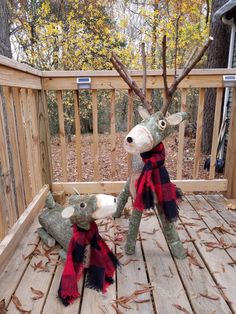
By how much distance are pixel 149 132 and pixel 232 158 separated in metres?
1.37

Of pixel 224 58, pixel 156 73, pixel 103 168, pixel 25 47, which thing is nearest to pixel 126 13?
pixel 25 47

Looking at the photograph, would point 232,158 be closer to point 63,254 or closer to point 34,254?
point 63,254

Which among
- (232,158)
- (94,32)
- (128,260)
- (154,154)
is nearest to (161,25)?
(94,32)

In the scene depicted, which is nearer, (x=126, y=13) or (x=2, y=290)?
(x=2, y=290)

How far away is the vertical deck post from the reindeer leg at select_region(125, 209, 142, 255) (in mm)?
1243

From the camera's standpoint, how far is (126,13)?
728 cm

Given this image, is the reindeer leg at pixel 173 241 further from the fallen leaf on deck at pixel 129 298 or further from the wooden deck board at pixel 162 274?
the fallen leaf on deck at pixel 129 298

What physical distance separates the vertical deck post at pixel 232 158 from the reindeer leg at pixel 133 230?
1243 millimetres

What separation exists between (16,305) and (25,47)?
594cm

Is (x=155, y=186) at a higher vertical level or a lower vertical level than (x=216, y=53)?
lower

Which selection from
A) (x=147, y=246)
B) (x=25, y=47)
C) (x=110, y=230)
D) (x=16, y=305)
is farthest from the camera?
(x=25, y=47)

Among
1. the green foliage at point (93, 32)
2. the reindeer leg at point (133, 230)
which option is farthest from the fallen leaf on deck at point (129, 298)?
the green foliage at point (93, 32)

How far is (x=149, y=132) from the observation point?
4.29 feet

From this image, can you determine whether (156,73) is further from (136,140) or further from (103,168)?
(103,168)
